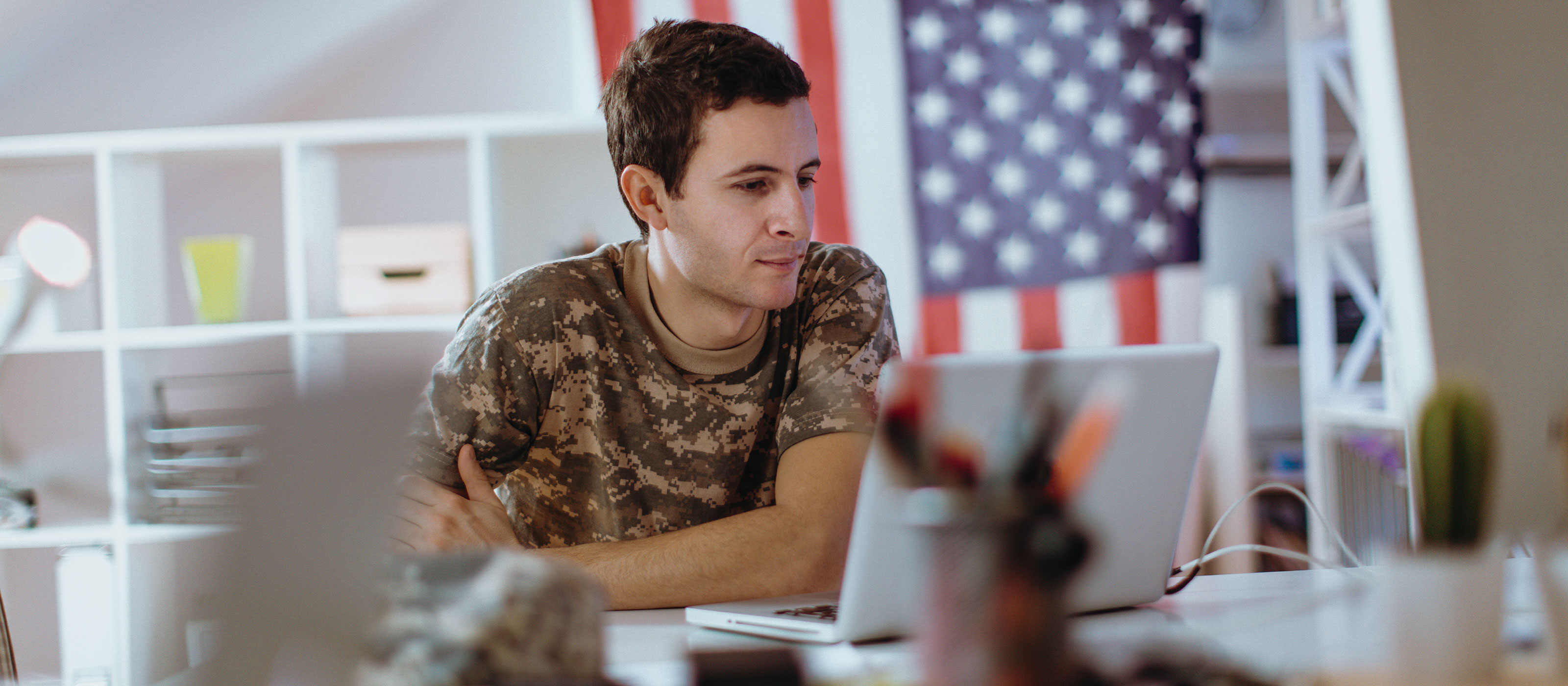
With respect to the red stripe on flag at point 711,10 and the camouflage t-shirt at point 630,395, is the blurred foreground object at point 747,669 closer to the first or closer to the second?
the camouflage t-shirt at point 630,395

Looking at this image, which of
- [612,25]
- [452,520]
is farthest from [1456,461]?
[612,25]

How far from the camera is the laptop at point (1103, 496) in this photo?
633 mm

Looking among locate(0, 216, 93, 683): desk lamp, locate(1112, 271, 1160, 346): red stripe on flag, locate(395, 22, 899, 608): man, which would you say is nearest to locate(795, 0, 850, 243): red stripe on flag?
locate(1112, 271, 1160, 346): red stripe on flag

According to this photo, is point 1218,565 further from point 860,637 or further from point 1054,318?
point 860,637

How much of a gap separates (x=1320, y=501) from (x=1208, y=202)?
1052mm

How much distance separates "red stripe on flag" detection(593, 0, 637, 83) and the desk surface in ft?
6.37

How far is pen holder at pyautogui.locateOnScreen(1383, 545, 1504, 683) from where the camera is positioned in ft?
1.61

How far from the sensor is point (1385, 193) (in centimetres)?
68

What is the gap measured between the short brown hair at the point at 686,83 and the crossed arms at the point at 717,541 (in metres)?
0.46

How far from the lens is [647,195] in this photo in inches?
57.7

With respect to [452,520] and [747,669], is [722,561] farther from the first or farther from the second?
[747,669]

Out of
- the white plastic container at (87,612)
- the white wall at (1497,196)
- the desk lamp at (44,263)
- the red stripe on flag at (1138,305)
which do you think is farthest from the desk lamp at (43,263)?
the red stripe on flag at (1138,305)

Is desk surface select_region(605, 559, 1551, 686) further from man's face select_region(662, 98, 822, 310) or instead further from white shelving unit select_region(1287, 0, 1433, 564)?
white shelving unit select_region(1287, 0, 1433, 564)

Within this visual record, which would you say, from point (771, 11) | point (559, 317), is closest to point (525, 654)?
point (559, 317)
